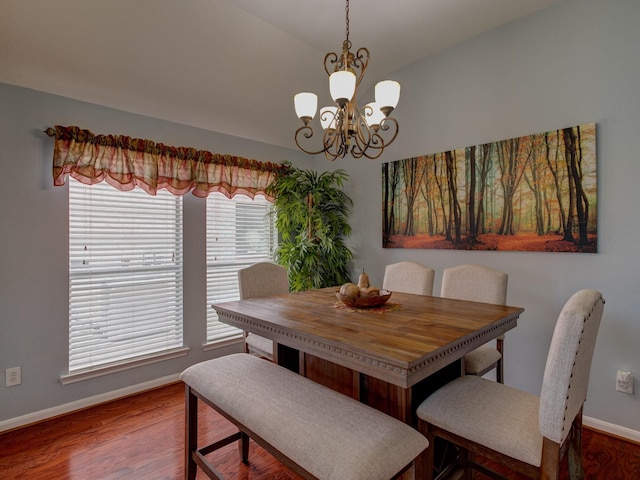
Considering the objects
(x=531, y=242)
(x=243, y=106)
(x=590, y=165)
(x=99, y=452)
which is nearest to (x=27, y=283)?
(x=99, y=452)

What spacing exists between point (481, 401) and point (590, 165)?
5.99 feet

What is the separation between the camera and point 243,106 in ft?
10.6

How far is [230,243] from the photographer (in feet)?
11.3

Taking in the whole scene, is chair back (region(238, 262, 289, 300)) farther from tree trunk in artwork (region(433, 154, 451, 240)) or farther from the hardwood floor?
tree trunk in artwork (region(433, 154, 451, 240))

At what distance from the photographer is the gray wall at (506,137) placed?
2.16m

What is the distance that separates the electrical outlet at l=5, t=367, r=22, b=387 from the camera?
226 cm

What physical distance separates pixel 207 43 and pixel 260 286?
74.7 inches

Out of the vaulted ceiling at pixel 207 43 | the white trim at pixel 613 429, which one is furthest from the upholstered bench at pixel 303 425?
the vaulted ceiling at pixel 207 43

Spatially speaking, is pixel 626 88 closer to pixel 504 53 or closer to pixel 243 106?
pixel 504 53

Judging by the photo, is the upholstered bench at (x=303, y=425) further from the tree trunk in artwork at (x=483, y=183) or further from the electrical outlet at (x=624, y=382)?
the tree trunk in artwork at (x=483, y=183)

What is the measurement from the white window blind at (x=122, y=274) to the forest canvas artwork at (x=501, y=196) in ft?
6.85

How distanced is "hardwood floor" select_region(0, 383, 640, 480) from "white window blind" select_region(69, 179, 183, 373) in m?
0.44

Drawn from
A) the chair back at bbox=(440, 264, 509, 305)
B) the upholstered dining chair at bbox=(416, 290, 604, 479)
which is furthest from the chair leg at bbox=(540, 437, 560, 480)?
the chair back at bbox=(440, 264, 509, 305)

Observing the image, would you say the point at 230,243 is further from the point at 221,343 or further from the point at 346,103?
the point at 346,103
